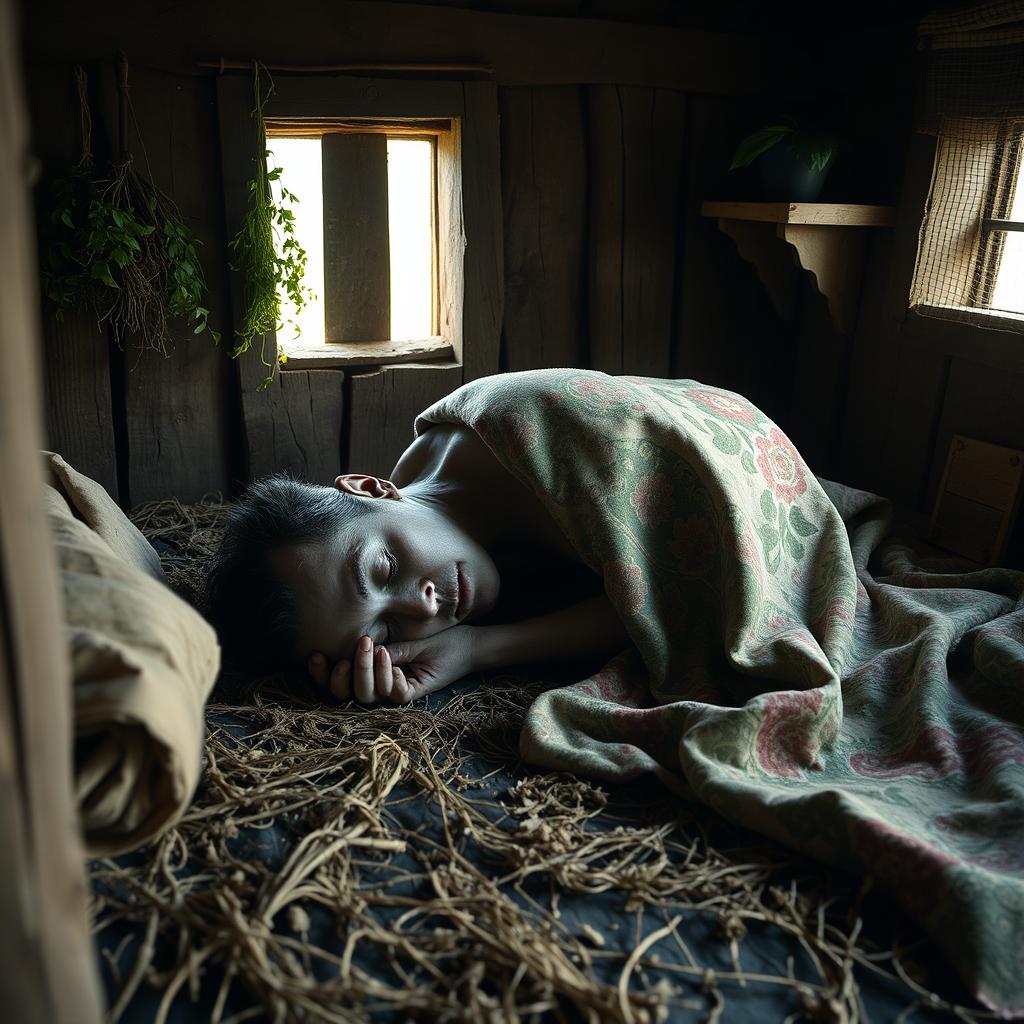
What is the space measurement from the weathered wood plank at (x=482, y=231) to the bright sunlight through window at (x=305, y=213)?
46 centimetres

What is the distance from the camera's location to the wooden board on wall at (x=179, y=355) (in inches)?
97.3

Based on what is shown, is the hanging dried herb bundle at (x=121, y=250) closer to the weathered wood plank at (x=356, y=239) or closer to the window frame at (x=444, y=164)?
the window frame at (x=444, y=164)

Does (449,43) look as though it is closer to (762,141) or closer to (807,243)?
(762,141)

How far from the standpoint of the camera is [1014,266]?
2.55m

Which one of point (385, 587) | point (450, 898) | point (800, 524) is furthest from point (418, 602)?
point (800, 524)

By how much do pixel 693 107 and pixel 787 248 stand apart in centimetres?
54

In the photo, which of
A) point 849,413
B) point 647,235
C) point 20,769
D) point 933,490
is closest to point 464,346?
point 647,235

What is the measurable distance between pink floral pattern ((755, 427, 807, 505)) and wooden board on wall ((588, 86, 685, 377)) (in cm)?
100

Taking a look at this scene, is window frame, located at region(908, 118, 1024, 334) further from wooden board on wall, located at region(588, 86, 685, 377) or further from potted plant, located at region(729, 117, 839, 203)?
→ wooden board on wall, located at region(588, 86, 685, 377)

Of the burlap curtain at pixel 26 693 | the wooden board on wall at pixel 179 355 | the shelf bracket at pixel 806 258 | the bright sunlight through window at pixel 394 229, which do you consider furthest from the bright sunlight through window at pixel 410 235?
the burlap curtain at pixel 26 693

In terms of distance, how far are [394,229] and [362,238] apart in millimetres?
171

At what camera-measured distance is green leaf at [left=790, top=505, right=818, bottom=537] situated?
207 cm

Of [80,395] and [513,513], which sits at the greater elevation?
[80,395]

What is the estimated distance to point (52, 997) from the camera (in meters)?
0.70
